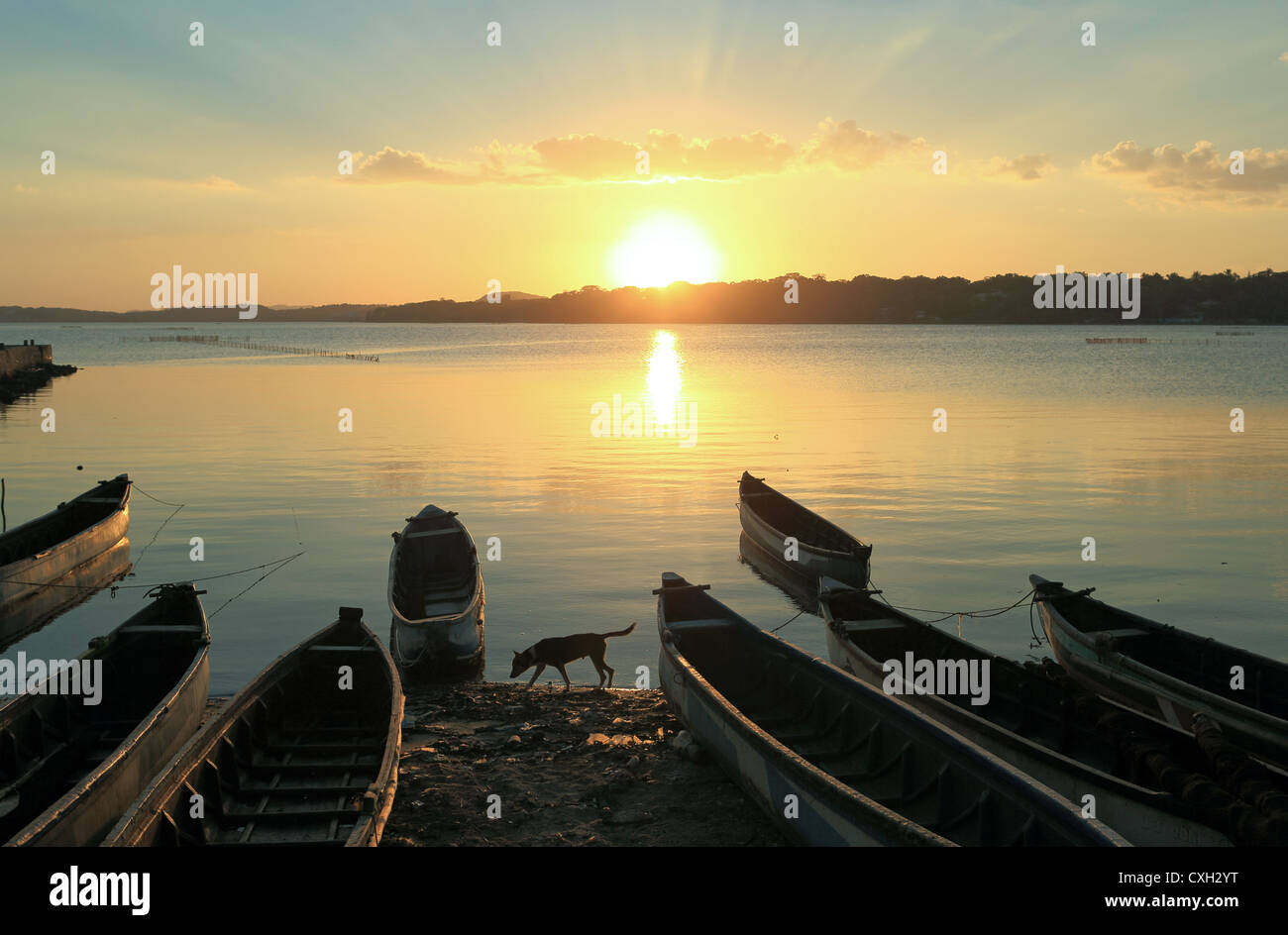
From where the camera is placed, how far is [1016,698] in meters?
14.3

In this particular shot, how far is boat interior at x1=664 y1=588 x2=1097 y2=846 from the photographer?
32.4ft

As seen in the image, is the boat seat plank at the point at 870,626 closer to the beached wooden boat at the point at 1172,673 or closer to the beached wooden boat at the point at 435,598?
the beached wooden boat at the point at 1172,673

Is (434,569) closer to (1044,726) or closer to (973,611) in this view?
(973,611)

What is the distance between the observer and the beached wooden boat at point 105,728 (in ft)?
33.5

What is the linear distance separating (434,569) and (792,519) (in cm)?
1213

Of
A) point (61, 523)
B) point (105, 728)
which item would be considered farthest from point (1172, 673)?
point (61, 523)

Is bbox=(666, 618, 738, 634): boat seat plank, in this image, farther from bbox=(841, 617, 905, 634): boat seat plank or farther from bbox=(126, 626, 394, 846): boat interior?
bbox=(126, 626, 394, 846): boat interior

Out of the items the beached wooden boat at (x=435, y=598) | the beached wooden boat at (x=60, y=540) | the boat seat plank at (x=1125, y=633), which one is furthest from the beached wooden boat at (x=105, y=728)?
the boat seat plank at (x=1125, y=633)

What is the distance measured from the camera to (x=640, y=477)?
44.0 metres

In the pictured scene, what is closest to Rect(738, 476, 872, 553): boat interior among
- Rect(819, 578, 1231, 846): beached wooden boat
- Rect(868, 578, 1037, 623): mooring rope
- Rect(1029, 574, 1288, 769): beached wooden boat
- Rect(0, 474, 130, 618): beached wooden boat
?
Rect(868, 578, 1037, 623): mooring rope

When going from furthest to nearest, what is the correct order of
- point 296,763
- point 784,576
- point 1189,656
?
point 784,576
point 1189,656
point 296,763

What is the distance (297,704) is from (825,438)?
45.9m
